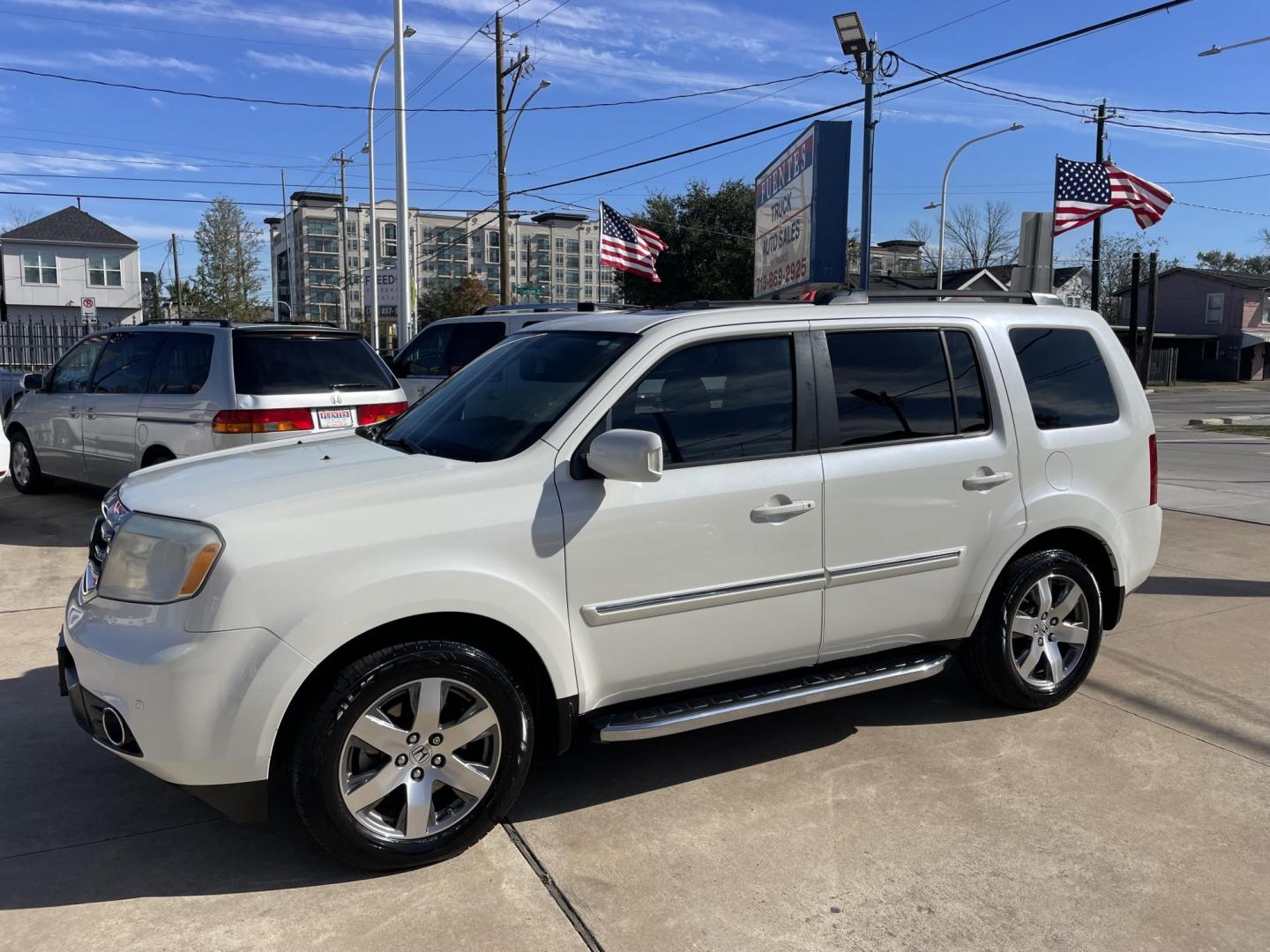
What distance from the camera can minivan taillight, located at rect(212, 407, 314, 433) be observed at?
7.61 m

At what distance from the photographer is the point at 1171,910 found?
3.07 m

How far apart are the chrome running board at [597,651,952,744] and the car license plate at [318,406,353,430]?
5.05m

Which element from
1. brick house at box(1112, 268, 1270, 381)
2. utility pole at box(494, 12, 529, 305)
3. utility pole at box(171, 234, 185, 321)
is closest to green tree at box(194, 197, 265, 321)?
utility pole at box(171, 234, 185, 321)

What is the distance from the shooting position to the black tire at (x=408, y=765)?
3039 millimetres

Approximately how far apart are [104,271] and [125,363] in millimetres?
52176

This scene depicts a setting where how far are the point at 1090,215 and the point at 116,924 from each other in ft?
62.3

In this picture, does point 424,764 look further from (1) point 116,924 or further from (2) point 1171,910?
(2) point 1171,910

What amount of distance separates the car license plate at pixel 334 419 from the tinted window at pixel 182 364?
3.10 feet

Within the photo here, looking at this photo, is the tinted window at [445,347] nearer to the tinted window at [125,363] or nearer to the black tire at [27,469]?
the tinted window at [125,363]

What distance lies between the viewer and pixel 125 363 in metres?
8.72

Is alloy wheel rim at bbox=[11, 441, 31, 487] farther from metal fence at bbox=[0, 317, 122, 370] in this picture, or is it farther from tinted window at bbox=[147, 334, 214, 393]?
metal fence at bbox=[0, 317, 122, 370]

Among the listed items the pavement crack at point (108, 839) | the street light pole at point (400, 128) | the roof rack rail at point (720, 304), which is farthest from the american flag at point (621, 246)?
the pavement crack at point (108, 839)

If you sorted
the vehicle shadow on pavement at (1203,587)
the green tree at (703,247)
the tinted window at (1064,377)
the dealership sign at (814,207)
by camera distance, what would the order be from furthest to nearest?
the green tree at (703,247)
the dealership sign at (814,207)
the vehicle shadow on pavement at (1203,587)
the tinted window at (1064,377)

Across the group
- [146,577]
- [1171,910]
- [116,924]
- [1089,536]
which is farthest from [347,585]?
[1089,536]
